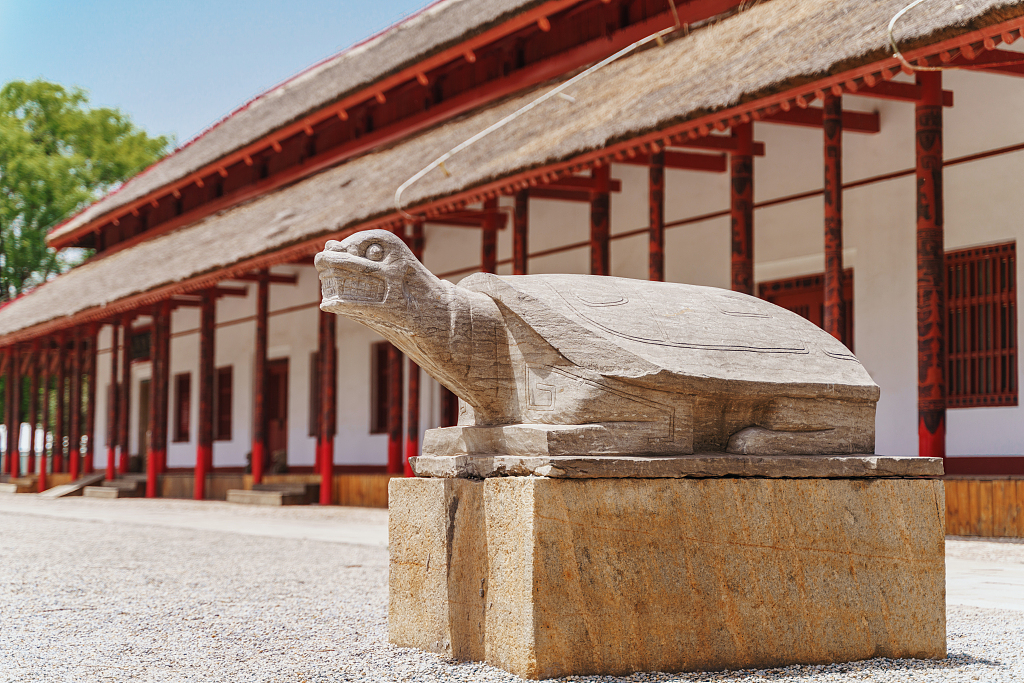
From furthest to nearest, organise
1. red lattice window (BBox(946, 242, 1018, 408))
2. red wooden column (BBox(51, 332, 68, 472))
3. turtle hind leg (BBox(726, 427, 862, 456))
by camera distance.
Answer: red wooden column (BBox(51, 332, 68, 472))
red lattice window (BBox(946, 242, 1018, 408))
turtle hind leg (BBox(726, 427, 862, 456))

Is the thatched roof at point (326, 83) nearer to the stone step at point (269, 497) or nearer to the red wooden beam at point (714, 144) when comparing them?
the red wooden beam at point (714, 144)

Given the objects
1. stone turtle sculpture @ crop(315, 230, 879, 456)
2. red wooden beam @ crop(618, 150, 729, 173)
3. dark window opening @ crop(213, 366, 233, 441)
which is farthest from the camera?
dark window opening @ crop(213, 366, 233, 441)

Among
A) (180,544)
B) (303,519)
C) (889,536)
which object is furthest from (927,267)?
(303,519)

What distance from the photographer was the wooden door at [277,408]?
20.1m

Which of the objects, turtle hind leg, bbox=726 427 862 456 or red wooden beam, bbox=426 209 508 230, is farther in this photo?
red wooden beam, bbox=426 209 508 230

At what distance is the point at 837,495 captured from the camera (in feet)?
14.0

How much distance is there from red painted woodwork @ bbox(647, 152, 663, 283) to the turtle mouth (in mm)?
6147

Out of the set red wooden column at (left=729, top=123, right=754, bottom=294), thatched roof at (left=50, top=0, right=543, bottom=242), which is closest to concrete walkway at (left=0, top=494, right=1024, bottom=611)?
red wooden column at (left=729, top=123, right=754, bottom=294)

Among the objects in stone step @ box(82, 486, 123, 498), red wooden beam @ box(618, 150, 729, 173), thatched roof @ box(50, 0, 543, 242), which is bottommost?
stone step @ box(82, 486, 123, 498)

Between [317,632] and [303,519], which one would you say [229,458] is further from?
[317,632]

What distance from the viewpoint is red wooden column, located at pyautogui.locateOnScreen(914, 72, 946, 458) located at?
8.12 m

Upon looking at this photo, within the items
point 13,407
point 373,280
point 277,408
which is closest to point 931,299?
point 373,280

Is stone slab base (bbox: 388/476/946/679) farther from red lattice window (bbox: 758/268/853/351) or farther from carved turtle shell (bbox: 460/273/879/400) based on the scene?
red lattice window (bbox: 758/268/853/351)

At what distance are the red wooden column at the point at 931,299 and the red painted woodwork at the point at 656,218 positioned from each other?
260 cm
